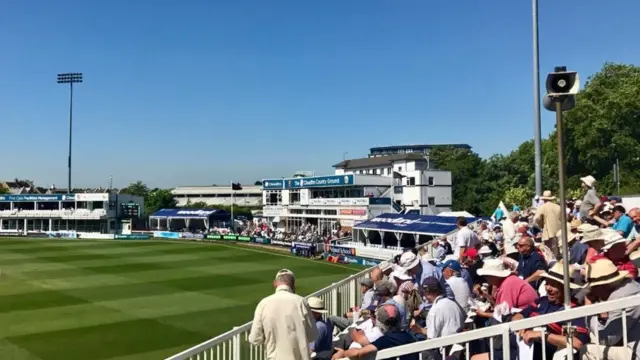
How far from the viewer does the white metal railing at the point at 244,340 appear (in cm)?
567

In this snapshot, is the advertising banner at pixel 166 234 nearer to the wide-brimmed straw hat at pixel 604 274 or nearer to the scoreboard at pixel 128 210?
the scoreboard at pixel 128 210

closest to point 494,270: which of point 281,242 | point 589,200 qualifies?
point 589,200

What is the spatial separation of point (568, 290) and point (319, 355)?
2.52m

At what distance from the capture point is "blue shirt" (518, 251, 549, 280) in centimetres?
659

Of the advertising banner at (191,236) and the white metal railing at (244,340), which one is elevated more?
the white metal railing at (244,340)

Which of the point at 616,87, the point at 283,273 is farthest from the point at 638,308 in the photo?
the point at 616,87

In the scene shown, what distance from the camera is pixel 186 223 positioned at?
224ft

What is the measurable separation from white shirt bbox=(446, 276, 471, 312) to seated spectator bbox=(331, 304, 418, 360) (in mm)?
1962

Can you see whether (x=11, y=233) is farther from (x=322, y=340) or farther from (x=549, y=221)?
(x=322, y=340)

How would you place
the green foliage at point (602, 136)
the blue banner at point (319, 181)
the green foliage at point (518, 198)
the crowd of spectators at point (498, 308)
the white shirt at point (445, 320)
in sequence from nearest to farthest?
the crowd of spectators at point (498, 308), the white shirt at point (445, 320), the green foliage at point (602, 136), the blue banner at point (319, 181), the green foliage at point (518, 198)

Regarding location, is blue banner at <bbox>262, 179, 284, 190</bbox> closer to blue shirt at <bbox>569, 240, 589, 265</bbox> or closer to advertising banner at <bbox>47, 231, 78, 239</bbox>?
advertising banner at <bbox>47, 231, 78, 239</bbox>

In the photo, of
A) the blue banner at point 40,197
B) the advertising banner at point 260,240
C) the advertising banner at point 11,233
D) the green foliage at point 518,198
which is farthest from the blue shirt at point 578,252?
the blue banner at point 40,197

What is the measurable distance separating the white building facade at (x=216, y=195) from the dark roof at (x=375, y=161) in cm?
3557

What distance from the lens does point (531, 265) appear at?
6.65 meters
